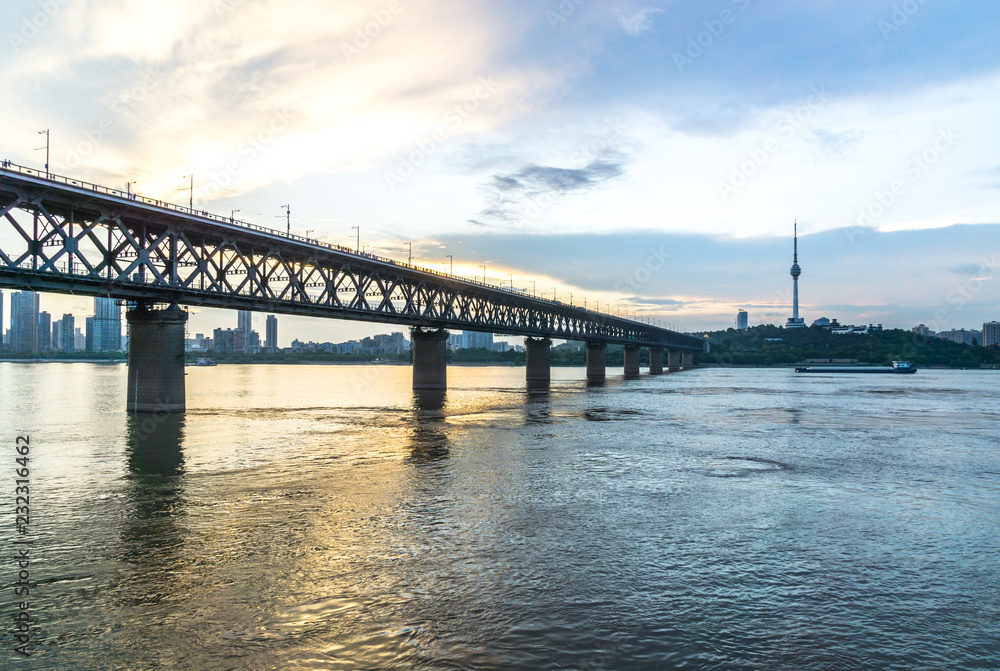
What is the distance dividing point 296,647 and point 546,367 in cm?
13312

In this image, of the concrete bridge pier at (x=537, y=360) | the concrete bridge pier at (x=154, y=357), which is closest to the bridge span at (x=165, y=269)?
the concrete bridge pier at (x=154, y=357)

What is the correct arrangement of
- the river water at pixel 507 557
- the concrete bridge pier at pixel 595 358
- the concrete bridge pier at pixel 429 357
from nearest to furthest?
the river water at pixel 507 557 < the concrete bridge pier at pixel 429 357 < the concrete bridge pier at pixel 595 358

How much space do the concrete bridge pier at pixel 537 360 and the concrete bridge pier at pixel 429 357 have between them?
37504mm

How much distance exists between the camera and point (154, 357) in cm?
5534

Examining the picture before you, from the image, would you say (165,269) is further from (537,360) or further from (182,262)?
(537,360)

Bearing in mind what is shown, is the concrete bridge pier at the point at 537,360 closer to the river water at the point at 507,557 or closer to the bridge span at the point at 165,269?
the bridge span at the point at 165,269

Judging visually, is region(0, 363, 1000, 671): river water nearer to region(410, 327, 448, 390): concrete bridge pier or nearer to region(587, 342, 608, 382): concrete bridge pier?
region(410, 327, 448, 390): concrete bridge pier

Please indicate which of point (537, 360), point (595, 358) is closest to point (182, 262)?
point (537, 360)

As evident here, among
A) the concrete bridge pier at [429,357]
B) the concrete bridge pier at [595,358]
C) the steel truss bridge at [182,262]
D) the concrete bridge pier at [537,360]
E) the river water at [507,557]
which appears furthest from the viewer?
the concrete bridge pier at [595,358]

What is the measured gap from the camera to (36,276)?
156ft

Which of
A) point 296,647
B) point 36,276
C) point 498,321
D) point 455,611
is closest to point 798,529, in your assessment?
point 455,611

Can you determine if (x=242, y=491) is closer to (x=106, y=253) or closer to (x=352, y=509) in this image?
(x=352, y=509)

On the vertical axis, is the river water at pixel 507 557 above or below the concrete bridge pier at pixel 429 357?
below

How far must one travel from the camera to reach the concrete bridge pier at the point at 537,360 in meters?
142
